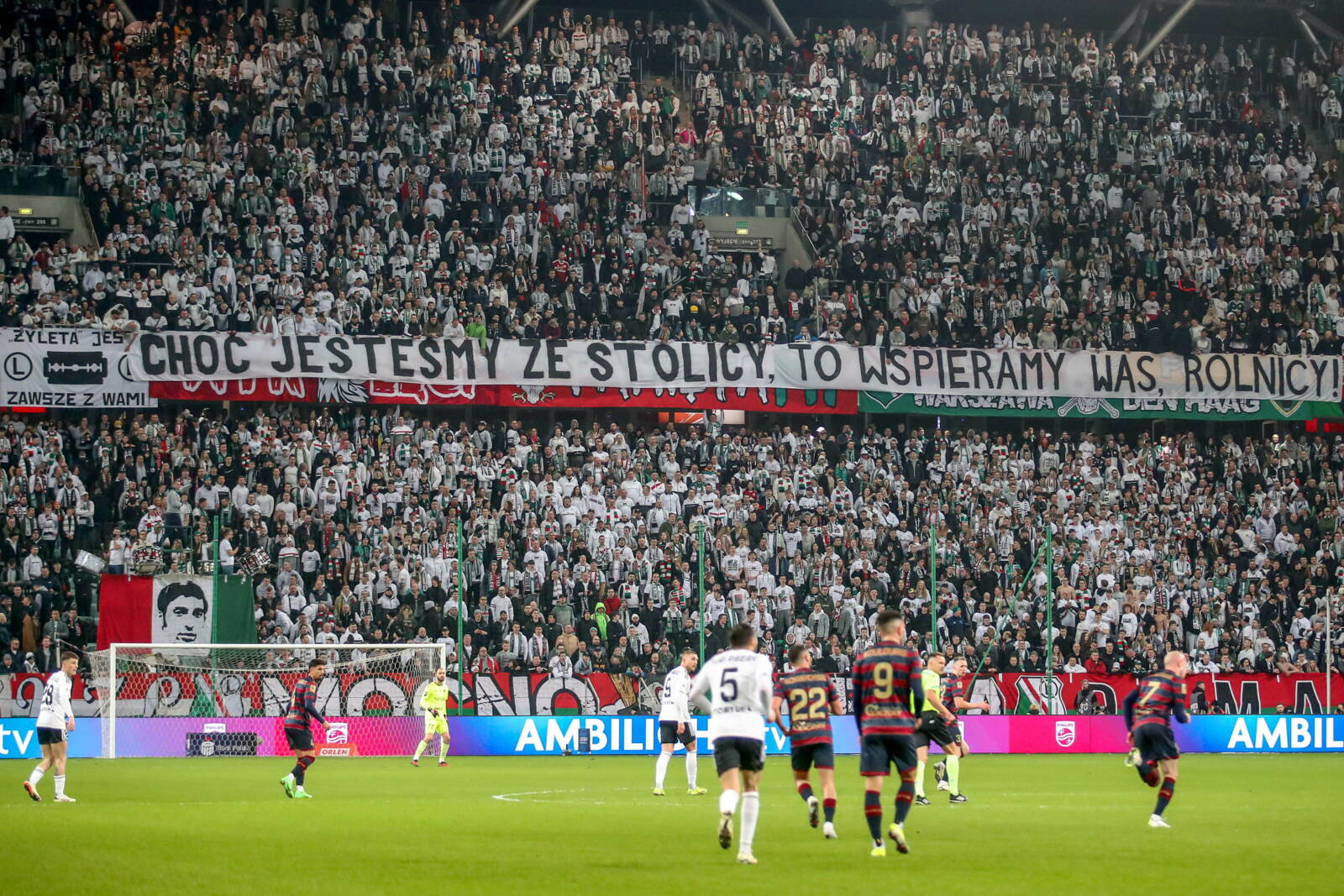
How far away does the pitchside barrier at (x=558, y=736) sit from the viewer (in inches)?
1307

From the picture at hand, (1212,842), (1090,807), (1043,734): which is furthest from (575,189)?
(1212,842)

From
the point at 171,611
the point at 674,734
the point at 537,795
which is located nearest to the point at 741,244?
the point at 171,611

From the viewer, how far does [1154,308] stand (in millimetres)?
46281

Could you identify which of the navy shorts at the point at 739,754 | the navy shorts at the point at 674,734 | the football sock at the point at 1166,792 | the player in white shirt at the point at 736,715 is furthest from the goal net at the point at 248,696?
the navy shorts at the point at 739,754

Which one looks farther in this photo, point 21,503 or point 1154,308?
point 1154,308

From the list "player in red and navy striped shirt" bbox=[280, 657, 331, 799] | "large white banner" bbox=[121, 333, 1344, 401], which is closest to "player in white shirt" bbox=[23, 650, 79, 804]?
"player in red and navy striped shirt" bbox=[280, 657, 331, 799]

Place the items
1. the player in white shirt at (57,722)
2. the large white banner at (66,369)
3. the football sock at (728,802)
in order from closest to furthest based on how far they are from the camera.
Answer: the football sock at (728,802) → the player in white shirt at (57,722) → the large white banner at (66,369)

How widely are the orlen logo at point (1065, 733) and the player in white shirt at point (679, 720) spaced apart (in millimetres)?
13709

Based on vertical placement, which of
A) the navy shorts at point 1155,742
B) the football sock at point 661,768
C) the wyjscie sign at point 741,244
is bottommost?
the football sock at point 661,768

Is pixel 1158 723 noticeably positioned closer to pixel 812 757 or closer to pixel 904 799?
pixel 812 757

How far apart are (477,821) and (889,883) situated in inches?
268

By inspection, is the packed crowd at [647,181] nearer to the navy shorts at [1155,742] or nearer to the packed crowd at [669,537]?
the packed crowd at [669,537]

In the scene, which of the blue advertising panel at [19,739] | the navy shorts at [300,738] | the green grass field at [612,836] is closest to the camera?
the green grass field at [612,836]

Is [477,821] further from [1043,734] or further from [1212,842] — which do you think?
[1043,734]
